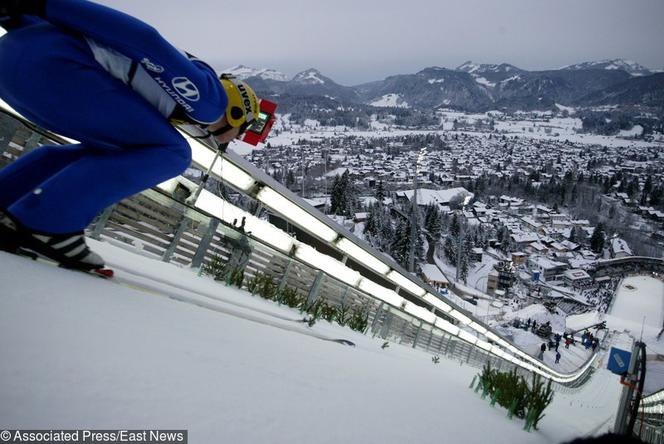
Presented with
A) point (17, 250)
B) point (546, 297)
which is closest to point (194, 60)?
point (17, 250)

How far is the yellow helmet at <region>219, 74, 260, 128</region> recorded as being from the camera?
2068 millimetres

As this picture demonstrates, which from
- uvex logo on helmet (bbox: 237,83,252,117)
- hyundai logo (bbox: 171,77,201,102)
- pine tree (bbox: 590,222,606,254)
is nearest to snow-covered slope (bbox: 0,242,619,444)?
hyundai logo (bbox: 171,77,201,102)

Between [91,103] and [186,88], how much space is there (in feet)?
1.27

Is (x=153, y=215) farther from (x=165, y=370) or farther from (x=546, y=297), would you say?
(x=546, y=297)

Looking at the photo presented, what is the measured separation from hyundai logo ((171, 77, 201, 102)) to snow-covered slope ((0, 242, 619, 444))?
0.92 metres

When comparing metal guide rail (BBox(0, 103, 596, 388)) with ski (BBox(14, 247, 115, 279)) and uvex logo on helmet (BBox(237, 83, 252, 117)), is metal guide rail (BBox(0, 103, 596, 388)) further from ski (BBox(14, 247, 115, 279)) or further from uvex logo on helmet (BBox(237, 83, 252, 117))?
ski (BBox(14, 247, 115, 279))

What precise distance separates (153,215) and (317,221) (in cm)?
169

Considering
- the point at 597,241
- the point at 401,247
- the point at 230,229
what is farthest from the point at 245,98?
the point at 597,241

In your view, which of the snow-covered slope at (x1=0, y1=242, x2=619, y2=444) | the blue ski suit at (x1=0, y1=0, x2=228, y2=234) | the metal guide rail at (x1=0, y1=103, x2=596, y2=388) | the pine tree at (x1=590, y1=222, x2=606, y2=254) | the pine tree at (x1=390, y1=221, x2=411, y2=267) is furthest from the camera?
the pine tree at (x1=590, y1=222, x2=606, y2=254)

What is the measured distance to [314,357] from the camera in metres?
1.99

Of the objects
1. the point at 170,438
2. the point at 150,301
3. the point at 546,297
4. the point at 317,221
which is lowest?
the point at 170,438

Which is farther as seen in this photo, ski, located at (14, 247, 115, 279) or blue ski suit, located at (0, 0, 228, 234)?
ski, located at (14, 247, 115, 279)

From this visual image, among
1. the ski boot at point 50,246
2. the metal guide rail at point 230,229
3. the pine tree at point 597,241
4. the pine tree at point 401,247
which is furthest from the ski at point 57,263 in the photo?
the pine tree at point 597,241

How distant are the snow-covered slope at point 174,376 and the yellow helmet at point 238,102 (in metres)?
1.00
